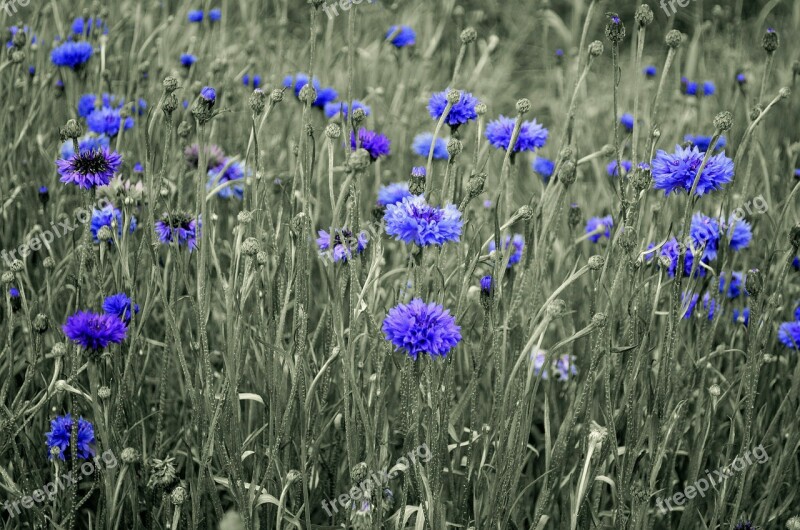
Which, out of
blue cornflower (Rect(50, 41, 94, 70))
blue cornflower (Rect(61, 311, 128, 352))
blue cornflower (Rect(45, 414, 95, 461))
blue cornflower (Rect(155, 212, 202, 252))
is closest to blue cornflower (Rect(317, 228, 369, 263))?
blue cornflower (Rect(155, 212, 202, 252))

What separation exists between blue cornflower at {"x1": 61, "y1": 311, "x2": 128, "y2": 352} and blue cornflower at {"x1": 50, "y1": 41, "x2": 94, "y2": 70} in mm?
1214

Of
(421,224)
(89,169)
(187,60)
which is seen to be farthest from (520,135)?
(187,60)

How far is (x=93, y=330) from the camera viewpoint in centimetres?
136

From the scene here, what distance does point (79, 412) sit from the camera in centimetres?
165

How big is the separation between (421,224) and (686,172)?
1.79 ft

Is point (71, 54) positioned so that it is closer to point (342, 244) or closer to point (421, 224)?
point (342, 244)

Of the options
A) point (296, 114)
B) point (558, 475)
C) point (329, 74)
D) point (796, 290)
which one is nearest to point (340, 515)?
point (558, 475)

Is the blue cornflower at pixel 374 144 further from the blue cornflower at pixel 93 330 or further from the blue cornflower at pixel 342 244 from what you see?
the blue cornflower at pixel 93 330

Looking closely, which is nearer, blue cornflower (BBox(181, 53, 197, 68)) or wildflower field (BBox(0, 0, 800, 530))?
wildflower field (BBox(0, 0, 800, 530))

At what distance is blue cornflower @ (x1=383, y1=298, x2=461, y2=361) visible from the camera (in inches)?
46.4

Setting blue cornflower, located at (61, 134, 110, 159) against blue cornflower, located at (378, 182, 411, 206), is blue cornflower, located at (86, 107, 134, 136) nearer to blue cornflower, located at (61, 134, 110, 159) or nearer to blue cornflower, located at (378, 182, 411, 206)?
blue cornflower, located at (61, 134, 110, 159)

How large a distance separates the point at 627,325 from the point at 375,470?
1.82 feet

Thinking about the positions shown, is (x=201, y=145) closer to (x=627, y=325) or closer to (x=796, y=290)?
(x=627, y=325)

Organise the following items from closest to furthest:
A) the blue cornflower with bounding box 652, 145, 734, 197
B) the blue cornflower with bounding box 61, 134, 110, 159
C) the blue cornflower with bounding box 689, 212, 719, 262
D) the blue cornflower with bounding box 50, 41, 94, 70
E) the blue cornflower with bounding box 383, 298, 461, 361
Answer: the blue cornflower with bounding box 383, 298, 461, 361
the blue cornflower with bounding box 652, 145, 734, 197
the blue cornflower with bounding box 689, 212, 719, 262
the blue cornflower with bounding box 61, 134, 110, 159
the blue cornflower with bounding box 50, 41, 94, 70
